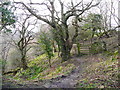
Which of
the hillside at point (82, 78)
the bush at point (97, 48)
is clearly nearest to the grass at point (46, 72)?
the hillside at point (82, 78)

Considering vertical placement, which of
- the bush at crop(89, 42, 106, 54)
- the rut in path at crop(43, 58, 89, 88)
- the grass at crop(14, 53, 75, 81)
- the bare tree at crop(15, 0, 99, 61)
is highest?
the bare tree at crop(15, 0, 99, 61)

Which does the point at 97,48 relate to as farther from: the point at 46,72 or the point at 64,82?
the point at 64,82

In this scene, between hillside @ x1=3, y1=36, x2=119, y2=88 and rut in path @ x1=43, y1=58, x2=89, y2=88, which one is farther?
rut in path @ x1=43, y1=58, x2=89, y2=88

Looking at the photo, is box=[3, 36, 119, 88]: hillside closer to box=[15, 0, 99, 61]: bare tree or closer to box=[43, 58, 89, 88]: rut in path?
box=[43, 58, 89, 88]: rut in path

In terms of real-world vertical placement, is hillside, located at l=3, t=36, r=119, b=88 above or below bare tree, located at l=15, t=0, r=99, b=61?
below

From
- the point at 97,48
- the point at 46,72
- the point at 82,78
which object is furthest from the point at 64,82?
the point at 97,48

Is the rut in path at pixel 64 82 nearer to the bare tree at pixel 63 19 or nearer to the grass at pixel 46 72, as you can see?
the grass at pixel 46 72

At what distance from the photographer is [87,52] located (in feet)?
49.2

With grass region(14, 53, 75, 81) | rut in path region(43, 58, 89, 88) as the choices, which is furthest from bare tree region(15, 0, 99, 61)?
rut in path region(43, 58, 89, 88)

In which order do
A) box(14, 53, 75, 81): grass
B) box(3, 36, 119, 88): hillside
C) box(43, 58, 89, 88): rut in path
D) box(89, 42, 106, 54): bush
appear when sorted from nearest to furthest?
box(3, 36, 119, 88): hillside → box(43, 58, 89, 88): rut in path → box(14, 53, 75, 81): grass → box(89, 42, 106, 54): bush

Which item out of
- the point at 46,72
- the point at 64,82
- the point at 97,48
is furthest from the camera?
the point at 97,48

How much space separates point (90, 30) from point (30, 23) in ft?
30.0

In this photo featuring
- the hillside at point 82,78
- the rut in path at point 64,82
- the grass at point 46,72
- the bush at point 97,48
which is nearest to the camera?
the hillside at point 82,78

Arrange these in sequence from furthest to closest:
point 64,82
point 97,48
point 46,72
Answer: point 97,48, point 46,72, point 64,82
